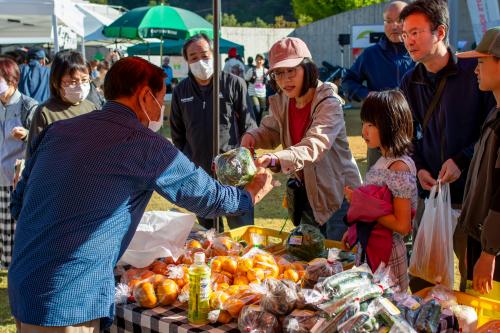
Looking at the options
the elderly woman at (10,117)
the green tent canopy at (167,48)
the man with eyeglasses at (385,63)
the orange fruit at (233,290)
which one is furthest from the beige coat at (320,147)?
the green tent canopy at (167,48)

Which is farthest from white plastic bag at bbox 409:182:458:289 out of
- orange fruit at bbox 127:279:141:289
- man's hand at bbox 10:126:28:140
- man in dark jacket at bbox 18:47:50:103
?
man in dark jacket at bbox 18:47:50:103

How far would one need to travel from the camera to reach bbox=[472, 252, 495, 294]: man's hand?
2.53 m

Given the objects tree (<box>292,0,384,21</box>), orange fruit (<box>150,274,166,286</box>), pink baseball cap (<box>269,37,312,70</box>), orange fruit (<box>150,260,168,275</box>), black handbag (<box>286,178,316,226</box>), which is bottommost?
orange fruit (<box>150,260,168,275</box>)

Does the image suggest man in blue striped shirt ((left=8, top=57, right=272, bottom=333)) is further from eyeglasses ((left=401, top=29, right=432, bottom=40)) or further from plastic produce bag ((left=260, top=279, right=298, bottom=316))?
eyeglasses ((left=401, top=29, right=432, bottom=40))

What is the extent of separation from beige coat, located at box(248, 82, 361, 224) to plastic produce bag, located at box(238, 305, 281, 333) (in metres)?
0.85

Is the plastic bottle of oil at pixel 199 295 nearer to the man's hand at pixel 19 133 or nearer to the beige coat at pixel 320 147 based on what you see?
the beige coat at pixel 320 147

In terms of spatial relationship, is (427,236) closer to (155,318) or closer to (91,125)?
(155,318)

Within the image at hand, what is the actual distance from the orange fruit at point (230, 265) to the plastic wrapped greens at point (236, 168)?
1.20ft

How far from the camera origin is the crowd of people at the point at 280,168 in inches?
84.5

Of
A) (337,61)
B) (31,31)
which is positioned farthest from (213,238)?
(337,61)

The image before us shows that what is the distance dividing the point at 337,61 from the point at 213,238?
3003 centimetres

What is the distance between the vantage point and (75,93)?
424 centimetres

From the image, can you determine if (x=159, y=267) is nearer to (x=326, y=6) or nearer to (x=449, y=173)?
(x=449, y=173)

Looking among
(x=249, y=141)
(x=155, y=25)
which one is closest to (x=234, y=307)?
(x=249, y=141)
